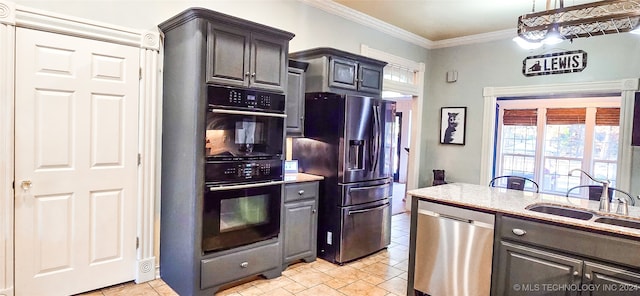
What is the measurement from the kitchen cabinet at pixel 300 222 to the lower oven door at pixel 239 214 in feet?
0.66

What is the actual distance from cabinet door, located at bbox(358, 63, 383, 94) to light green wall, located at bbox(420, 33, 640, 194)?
2.09 meters

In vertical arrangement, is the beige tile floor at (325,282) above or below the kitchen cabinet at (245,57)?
below

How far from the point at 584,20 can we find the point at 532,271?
159cm

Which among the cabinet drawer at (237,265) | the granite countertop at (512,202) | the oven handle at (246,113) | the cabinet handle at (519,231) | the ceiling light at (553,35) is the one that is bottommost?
the cabinet drawer at (237,265)

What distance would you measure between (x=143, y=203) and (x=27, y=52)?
135cm

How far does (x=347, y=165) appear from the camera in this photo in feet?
12.1

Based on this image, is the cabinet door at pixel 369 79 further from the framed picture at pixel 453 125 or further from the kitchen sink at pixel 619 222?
the kitchen sink at pixel 619 222

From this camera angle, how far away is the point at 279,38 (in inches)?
124

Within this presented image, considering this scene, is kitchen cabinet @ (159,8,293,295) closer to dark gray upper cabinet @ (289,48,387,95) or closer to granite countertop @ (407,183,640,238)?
dark gray upper cabinet @ (289,48,387,95)

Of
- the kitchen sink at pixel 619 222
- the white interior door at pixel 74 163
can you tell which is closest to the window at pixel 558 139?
the kitchen sink at pixel 619 222

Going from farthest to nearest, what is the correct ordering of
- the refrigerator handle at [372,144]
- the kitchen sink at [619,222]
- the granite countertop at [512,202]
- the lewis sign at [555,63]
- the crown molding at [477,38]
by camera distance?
the crown molding at [477,38]
the lewis sign at [555,63]
the refrigerator handle at [372,144]
the kitchen sink at [619,222]
the granite countertop at [512,202]

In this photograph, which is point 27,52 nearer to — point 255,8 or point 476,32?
point 255,8

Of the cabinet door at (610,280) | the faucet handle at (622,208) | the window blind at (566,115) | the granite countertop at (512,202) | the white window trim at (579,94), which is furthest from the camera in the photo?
the window blind at (566,115)

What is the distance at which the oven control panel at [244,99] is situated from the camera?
109 inches
